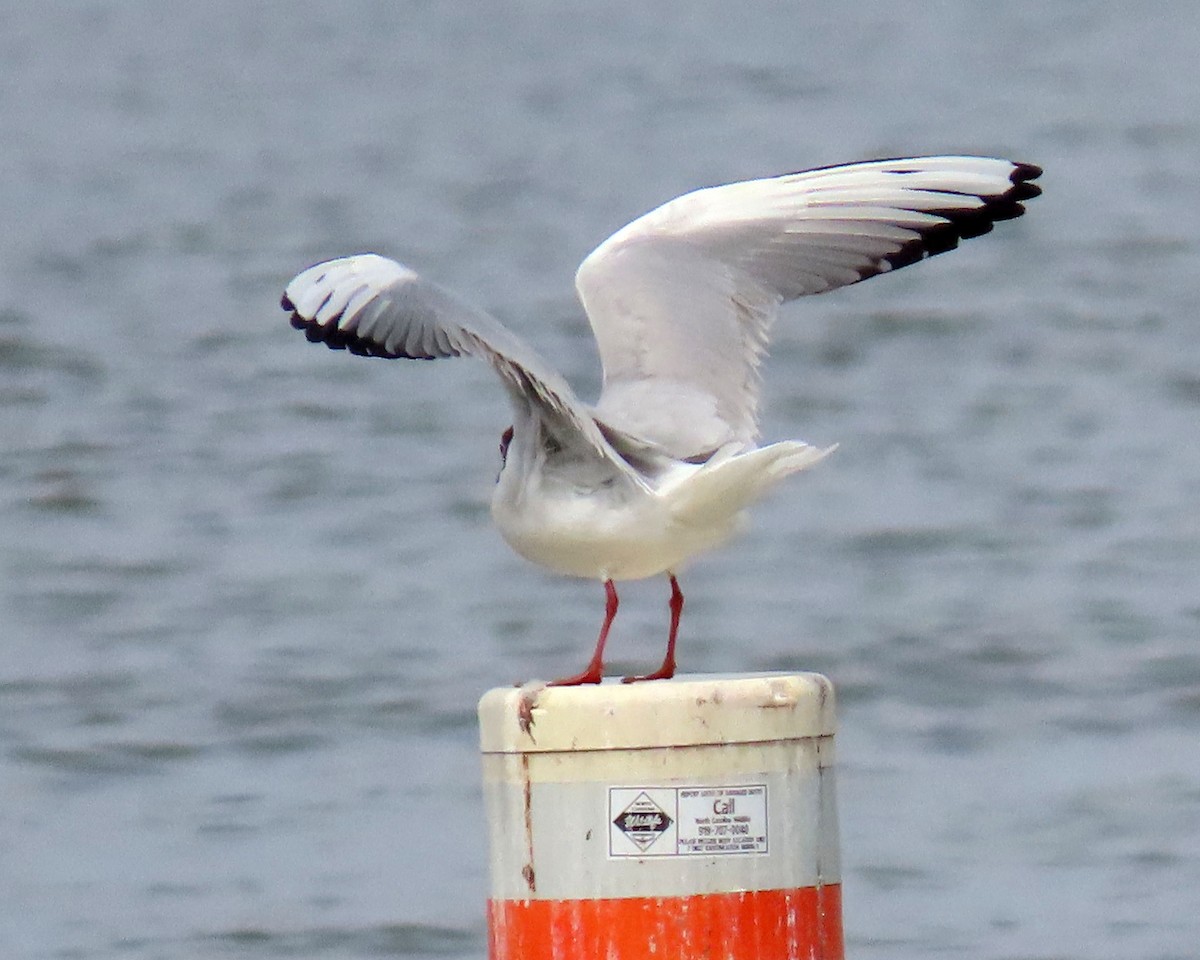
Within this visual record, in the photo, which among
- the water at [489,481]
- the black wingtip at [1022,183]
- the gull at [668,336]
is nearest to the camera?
the gull at [668,336]

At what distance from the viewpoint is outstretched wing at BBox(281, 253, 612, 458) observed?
4312 mm

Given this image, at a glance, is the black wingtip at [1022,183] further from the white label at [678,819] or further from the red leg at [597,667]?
the white label at [678,819]

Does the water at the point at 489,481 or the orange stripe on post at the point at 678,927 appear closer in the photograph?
the orange stripe on post at the point at 678,927

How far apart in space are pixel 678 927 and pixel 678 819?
0.15 meters

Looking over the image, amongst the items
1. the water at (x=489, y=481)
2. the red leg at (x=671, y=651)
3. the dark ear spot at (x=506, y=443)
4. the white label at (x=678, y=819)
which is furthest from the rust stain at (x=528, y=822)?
the water at (x=489, y=481)

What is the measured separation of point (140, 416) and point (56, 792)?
5507 mm

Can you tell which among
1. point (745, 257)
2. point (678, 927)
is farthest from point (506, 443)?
point (678, 927)

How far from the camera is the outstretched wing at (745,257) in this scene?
16.9 ft

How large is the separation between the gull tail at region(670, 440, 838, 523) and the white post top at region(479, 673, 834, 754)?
0.52 meters

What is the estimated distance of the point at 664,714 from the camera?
3.66m

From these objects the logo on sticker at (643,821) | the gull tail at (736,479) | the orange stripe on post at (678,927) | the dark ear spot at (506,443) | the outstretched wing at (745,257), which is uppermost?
the outstretched wing at (745,257)

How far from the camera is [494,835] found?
12.6ft

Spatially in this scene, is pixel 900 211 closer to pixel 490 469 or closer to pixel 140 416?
pixel 490 469

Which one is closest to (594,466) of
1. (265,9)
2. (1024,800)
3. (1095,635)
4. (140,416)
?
(1024,800)
